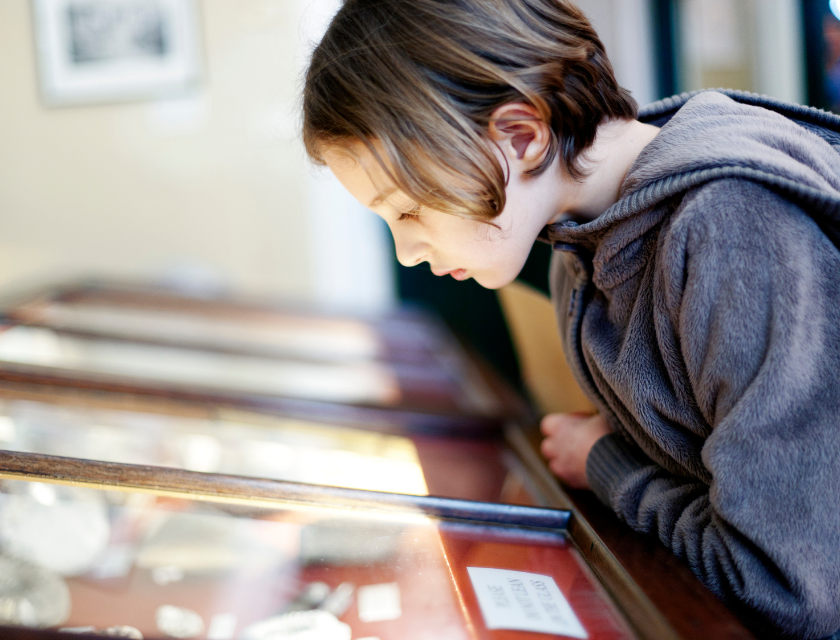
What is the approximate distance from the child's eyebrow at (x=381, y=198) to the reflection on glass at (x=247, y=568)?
0.32m

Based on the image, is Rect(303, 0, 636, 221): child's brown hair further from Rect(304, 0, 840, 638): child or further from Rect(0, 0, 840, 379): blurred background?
Rect(0, 0, 840, 379): blurred background

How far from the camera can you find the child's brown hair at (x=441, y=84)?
0.65 meters

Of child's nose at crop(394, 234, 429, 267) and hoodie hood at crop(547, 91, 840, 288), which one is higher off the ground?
hoodie hood at crop(547, 91, 840, 288)

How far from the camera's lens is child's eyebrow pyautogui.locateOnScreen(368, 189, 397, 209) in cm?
68

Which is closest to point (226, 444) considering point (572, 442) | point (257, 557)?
point (257, 557)

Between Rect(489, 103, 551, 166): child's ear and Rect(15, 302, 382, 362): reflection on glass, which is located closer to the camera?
Rect(489, 103, 551, 166): child's ear

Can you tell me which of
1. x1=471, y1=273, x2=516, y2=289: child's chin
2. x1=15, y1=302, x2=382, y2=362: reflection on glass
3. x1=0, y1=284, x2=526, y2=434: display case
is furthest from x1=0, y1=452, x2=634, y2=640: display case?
x1=15, y1=302, x2=382, y2=362: reflection on glass

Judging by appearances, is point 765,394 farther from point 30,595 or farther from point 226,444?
point 226,444

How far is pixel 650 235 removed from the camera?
69cm

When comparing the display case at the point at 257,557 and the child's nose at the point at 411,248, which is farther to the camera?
the child's nose at the point at 411,248

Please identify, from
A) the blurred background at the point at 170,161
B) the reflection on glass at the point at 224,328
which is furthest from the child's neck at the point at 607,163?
the blurred background at the point at 170,161

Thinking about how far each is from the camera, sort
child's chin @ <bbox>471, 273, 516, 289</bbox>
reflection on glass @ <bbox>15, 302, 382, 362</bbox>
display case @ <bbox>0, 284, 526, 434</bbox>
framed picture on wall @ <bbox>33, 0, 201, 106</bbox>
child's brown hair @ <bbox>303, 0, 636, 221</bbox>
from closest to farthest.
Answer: child's brown hair @ <bbox>303, 0, 636, 221</bbox> → child's chin @ <bbox>471, 273, 516, 289</bbox> → display case @ <bbox>0, 284, 526, 434</bbox> → reflection on glass @ <bbox>15, 302, 382, 362</bbox> → framed picture on wall @ <bbox>33, 0, 201, 106</bbox>

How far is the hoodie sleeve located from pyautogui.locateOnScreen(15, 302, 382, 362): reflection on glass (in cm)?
144

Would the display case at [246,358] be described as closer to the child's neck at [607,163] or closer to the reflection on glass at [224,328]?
the reflection on glass at [224,328]
